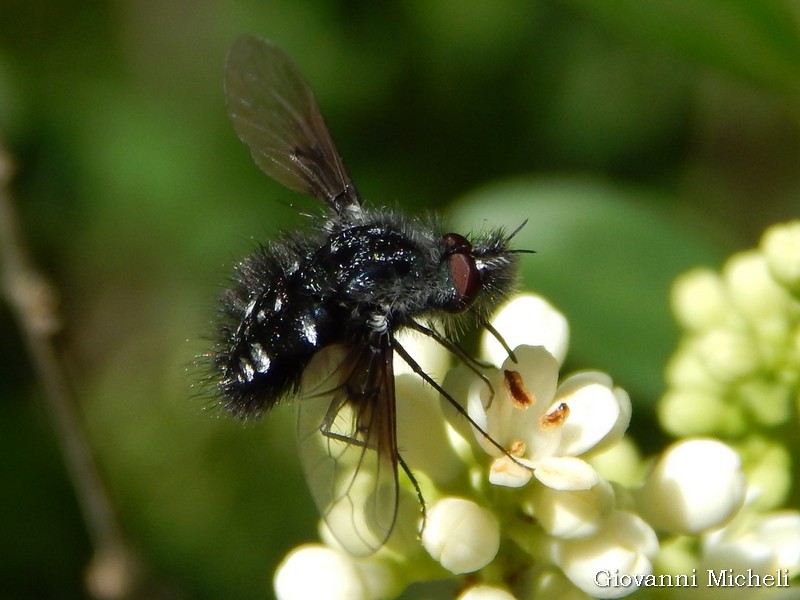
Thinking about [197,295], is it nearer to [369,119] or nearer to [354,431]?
[369,119]

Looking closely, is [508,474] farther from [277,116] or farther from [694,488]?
[277,116]

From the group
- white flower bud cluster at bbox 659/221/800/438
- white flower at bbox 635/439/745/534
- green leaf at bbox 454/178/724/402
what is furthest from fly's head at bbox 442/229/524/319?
green leaf at bbox 454/178/724/402

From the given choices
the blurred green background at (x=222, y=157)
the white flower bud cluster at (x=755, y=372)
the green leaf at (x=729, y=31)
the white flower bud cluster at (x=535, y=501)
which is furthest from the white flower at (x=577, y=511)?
the blurred green background at (x=222, y=157)

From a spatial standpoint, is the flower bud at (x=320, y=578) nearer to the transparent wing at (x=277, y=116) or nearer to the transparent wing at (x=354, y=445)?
the transparent wing at (x=354, y=445)

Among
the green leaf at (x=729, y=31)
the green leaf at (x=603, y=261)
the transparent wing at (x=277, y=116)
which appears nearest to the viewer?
the transparent wing at (x=277, y=116)

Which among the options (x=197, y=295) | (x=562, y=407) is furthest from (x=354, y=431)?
(x=197, y=295)

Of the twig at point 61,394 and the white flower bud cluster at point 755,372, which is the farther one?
the twig at point 61,394
